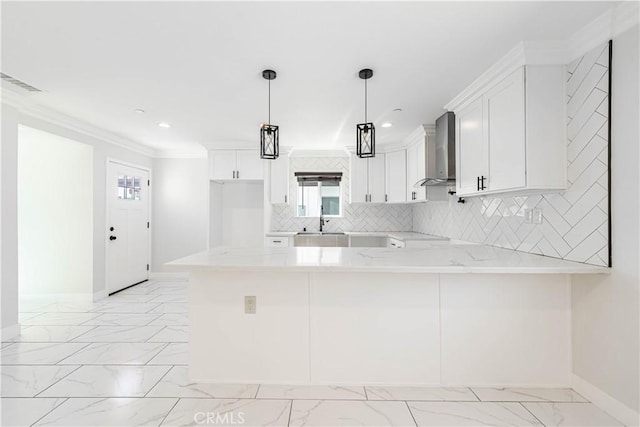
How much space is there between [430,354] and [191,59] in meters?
2.74

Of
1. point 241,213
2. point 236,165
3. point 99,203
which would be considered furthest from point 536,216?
point 99,203

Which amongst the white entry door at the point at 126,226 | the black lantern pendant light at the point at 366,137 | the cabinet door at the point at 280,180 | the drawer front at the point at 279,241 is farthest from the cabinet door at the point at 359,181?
the white entry door at the point at 126,226

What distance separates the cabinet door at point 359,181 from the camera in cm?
515

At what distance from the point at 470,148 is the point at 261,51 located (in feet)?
6.39

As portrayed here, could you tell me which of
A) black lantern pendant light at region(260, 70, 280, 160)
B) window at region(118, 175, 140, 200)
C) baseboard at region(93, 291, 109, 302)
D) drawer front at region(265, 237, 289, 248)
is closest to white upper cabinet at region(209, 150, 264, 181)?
drawer front at region(265, 237, 289, 248)

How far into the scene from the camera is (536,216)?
2441 millimetres

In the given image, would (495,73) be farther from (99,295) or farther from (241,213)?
(99,295)

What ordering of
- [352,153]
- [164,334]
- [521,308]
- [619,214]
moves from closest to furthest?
1. [619,214]
2. [521,308]
3. [164,334]
4. [352,153]

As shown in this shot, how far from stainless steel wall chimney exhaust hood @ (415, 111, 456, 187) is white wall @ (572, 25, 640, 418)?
61.5 inches

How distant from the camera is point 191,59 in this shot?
7.73 ft

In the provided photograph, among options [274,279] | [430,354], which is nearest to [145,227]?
[274,279]

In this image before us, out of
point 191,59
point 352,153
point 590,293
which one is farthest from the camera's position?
point 352,153

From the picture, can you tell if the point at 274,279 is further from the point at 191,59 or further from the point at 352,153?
the point at 352,153

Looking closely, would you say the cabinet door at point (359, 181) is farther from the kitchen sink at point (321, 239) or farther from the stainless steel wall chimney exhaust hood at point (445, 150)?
the stainless steel wall chimney exhaust hood at point (445, 150)
